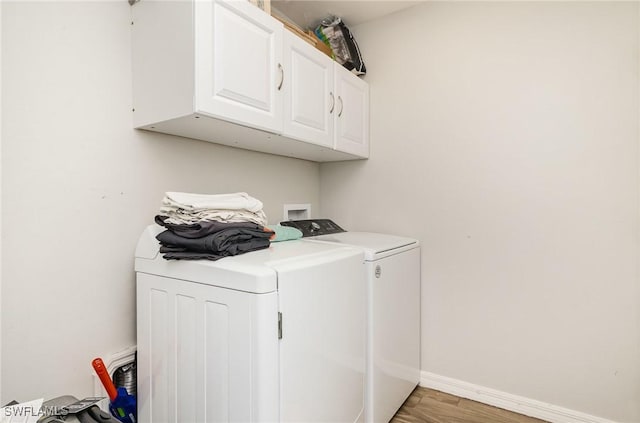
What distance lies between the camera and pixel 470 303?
1.90 m

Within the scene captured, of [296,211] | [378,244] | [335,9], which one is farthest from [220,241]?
[335,9]

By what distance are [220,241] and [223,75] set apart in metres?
0.61

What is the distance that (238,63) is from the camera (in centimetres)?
127

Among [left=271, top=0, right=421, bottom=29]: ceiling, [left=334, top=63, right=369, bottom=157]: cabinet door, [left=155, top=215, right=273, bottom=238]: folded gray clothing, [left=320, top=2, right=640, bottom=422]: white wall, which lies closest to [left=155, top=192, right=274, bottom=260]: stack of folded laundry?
[left=155, top=215, right=273, bottom=238]: folded gray clothing

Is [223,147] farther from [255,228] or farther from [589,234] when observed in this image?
[589,234]

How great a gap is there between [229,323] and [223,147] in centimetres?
102

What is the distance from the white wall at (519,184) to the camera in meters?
1.55

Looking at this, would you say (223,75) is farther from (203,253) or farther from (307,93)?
(203,253)

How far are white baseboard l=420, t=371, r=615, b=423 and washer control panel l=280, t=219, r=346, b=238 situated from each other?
41.4 inches

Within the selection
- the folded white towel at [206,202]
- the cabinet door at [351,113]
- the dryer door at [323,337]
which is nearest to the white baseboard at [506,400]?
the dryer door at [323,337]

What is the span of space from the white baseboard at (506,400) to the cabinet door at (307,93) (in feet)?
5.02

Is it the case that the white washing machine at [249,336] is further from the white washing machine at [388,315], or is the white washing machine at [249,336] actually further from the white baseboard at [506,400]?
the white baseboard at [506,400]

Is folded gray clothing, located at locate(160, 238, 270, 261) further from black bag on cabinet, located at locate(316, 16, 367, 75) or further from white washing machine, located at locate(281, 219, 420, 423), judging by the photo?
black bag on cabinet, located at locate(316, 16, 367, 75)

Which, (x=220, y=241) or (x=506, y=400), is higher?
(x=220, y=241)
